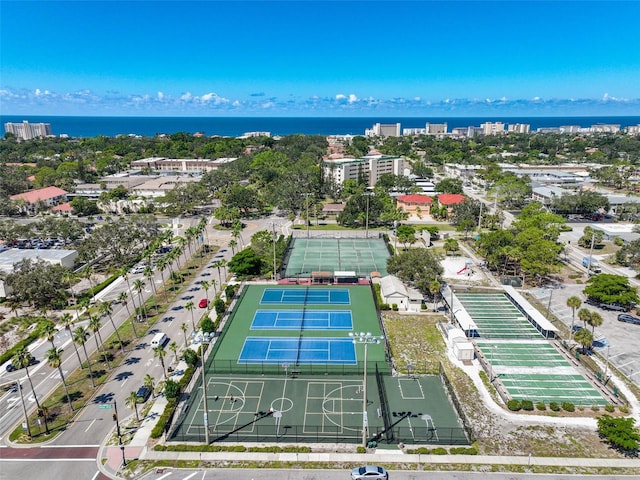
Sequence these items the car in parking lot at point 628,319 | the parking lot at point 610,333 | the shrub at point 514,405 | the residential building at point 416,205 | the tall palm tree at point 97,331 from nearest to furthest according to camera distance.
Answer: the shrub at point 514,405 → the tall palm tree at point 97,331 → the parking lot at point 610,333 → the car in parking lot at point 628,319 → the residential building at point 416,205

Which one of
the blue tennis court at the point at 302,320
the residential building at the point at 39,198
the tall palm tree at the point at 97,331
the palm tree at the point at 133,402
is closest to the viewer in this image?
the palm tree at the point at 133,402

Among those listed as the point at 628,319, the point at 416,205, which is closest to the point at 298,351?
the point at 628,319

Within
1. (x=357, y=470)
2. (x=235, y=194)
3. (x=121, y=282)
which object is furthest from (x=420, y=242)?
(x=357, y=470)

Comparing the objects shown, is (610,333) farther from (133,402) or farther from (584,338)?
(133,402)

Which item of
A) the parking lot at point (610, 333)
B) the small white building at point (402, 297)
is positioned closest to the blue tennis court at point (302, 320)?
the small white building at point (402, 297)

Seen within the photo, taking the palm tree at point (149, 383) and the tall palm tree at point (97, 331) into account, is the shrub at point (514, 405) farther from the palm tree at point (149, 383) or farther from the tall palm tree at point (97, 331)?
the tall palm tree at point (97, 331)

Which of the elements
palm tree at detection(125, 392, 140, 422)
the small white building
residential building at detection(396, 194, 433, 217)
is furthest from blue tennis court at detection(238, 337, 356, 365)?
residential building at detection(396, 194, 433, 217)

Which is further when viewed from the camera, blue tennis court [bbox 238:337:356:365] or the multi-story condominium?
the multi-story condominium

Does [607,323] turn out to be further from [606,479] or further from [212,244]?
[212,244]

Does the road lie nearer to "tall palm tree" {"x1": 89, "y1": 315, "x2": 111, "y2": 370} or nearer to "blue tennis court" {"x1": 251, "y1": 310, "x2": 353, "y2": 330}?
"tall palm tree" {"x1": 89, "y1": 315, "x2": 111, "y2": 370}
